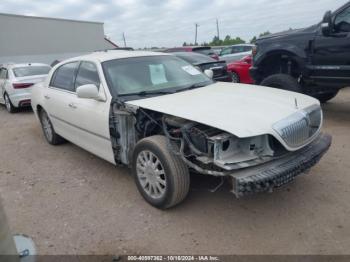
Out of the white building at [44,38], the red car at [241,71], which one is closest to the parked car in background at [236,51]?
the red car at [241,71]

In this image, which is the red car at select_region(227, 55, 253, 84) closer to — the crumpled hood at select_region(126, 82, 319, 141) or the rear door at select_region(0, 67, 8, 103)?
the crumpled hood at select_region(126, 82, 319, 141)

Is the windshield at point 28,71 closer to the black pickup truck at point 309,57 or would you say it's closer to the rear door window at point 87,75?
the rear door window at point 87,75

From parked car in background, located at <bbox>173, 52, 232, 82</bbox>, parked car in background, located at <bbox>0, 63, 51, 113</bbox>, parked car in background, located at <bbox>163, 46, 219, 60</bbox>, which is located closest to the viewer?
parked car in background, located at <bbox>173, 52, 232, 82</bbox>

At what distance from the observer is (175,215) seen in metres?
3.28

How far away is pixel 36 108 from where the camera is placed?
5.79 metres

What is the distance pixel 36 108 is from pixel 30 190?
2.17 metres

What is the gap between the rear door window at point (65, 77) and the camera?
15.1 feet

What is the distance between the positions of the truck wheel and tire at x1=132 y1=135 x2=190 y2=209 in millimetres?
3788

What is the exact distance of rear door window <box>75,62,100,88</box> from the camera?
4.03 metres

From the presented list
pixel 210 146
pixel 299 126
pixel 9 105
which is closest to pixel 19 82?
pixel 9 105

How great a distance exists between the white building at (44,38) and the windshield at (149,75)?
68.2ft

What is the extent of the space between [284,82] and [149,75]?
128 inches

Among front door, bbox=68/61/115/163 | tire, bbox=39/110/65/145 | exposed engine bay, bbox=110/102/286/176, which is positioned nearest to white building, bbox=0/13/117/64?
tire, bbox=39/110/65/145

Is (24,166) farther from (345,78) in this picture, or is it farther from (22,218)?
(345,78)
